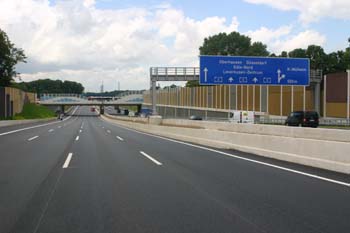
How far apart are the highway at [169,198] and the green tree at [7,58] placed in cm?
7639

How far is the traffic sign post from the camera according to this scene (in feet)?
111

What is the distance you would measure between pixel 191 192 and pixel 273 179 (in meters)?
2.66

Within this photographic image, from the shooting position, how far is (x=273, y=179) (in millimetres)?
10859

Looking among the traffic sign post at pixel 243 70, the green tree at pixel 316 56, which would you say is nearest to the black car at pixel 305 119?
the traffic sign post at pixel 243 70

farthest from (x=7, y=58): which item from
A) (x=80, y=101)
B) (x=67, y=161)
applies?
(x=67, y=161)

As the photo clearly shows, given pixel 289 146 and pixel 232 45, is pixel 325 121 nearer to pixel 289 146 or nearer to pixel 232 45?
pixel 289 146

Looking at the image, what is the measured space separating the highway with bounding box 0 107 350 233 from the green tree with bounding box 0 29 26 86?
251ft

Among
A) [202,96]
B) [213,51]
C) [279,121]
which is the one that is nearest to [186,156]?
[279,121]

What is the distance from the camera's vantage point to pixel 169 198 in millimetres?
8469

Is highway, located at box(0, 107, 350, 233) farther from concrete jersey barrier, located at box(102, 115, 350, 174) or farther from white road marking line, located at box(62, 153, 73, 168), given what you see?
concrete jersey barrier, located at box(102, 115, 350, 174)

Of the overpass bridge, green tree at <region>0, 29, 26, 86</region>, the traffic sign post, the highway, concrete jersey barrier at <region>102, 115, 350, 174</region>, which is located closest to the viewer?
the highway

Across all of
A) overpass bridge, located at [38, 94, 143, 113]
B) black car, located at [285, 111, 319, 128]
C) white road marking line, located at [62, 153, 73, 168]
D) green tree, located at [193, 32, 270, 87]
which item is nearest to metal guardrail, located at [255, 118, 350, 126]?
black car, located at [285, 111, 319, 128]

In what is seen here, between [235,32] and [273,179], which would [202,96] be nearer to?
[235,32]

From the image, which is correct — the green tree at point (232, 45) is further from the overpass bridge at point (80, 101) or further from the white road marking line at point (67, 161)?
the white road marking line at point (67, 161)
